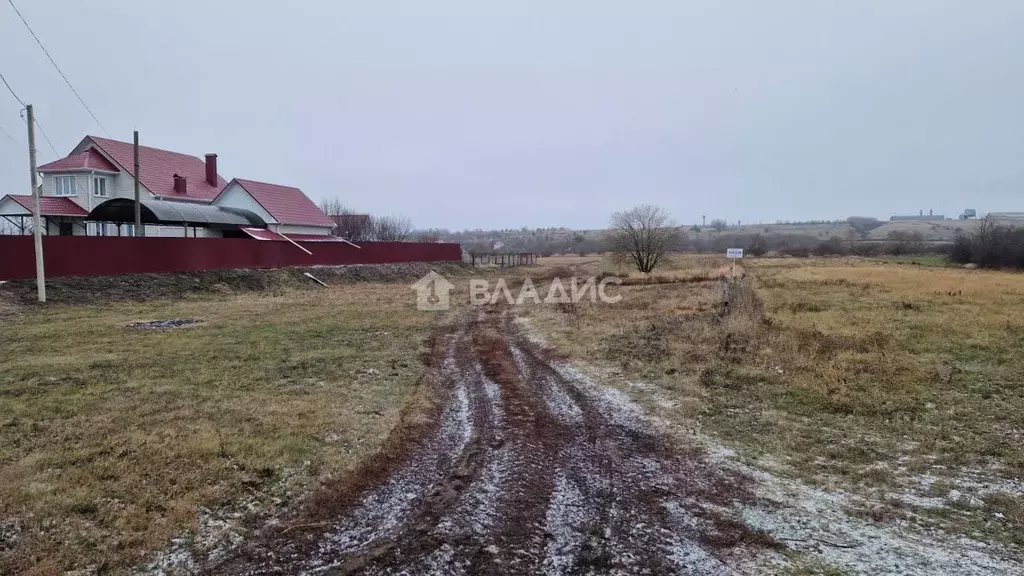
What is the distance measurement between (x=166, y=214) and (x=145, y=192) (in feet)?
24.1

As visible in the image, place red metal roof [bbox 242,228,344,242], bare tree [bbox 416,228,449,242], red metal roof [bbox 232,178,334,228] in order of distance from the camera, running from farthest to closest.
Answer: bare tree [bbox 416,228,449,242] → red metal roof [bbox 232,178,334,228] → red metal roof [bbox 242,228,344,242]

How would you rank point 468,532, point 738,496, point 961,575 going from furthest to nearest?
point 738,496 → point 468,532 → point 961,575

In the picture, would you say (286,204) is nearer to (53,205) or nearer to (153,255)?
(53,205)

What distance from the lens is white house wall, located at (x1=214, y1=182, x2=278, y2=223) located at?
3438 cm

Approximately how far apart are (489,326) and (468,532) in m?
10.6

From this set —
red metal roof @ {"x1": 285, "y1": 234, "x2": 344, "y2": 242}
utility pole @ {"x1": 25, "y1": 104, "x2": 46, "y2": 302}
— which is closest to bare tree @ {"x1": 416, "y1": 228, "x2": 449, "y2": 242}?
red metal roof @ {"x1": 285, "y1": 234, "x2": 344, "y2": 242}

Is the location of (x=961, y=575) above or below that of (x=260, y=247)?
below

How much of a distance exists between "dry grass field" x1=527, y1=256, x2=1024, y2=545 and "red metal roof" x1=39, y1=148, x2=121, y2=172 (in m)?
29.5

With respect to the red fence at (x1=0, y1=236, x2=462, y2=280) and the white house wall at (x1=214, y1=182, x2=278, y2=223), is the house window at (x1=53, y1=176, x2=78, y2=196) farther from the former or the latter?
the red fence at (x1=0, y1=236, x2=462, y2=280)

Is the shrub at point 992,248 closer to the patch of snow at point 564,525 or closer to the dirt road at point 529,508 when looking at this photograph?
the dirt road at point 529,508

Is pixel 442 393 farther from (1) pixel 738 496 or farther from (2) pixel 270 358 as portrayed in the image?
(1) pixel 738 496

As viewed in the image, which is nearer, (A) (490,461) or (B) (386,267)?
(A) (490,461)

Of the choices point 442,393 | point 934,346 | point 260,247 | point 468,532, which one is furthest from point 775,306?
point 260,247

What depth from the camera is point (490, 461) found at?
505 cm
